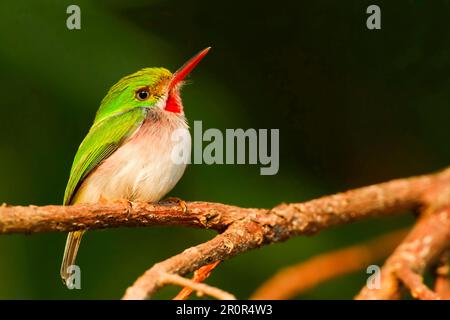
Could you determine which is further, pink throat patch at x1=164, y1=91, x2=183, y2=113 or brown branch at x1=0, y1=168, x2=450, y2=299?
pink throat patch at x1=164, y1=91, x2=183, y2=113

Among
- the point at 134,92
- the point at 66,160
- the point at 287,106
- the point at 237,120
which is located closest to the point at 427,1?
the point at 287,106

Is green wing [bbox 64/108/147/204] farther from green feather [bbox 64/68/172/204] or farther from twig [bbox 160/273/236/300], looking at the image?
twig [bbox 160/273/236/300]

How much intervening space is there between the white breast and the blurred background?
1.63 feet

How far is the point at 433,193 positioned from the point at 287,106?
0.91 meters

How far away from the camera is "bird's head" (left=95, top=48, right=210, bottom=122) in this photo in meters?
3.00

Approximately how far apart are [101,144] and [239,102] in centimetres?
97

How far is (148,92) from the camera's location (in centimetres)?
305

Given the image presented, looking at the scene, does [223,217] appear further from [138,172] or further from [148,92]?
[148,92]

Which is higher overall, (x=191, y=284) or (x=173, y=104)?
(x=173, y=104)

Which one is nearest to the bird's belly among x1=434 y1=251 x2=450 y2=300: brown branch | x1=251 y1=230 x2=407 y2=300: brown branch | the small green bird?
the small green bird

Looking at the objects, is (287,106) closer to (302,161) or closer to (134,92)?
(302,161)

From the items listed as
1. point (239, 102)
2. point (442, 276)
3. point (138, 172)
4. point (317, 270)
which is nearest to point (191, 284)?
point (138, 172)

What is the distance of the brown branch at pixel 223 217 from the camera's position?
1904 mm

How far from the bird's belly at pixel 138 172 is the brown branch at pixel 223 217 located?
212 mm
